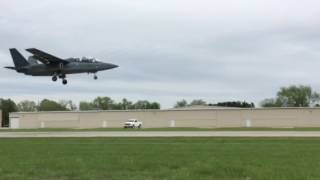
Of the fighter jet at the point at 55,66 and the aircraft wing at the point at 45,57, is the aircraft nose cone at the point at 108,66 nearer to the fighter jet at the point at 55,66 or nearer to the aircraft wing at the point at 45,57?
the fighter jet at the point at 55,66

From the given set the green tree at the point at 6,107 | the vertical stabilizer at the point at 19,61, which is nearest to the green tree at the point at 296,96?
the green tree at the point at 6,107

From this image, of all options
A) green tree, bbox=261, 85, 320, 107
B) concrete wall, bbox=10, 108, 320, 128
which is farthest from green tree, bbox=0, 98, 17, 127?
green tree, bbox=261, 85, 320, 107

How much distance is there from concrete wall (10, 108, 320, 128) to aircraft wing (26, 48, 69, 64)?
49.6m

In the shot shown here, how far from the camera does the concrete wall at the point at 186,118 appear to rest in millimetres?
101812

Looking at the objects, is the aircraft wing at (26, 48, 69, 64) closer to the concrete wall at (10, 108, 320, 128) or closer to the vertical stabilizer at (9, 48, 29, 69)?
the vertical stabilizer at (9, 48, 29, 69)

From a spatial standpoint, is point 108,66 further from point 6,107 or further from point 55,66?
point 6,107

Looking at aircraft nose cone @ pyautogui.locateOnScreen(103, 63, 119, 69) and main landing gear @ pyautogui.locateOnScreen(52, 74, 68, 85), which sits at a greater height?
aircraft nose cone @ pyautogui.locateOnScreen(103, 63, 119, 69)

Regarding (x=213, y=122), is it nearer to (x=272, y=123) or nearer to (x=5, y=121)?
(x=272, y=123)

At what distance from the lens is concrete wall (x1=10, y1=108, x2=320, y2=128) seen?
334 ft

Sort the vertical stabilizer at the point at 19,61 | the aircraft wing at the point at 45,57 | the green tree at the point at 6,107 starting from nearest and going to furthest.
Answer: the aircraft wing at the point at 45,57, the vertical stabilizer at the point at 19,61, the green tree at the point at 6,107

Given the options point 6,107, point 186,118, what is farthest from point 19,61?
point 6,107
